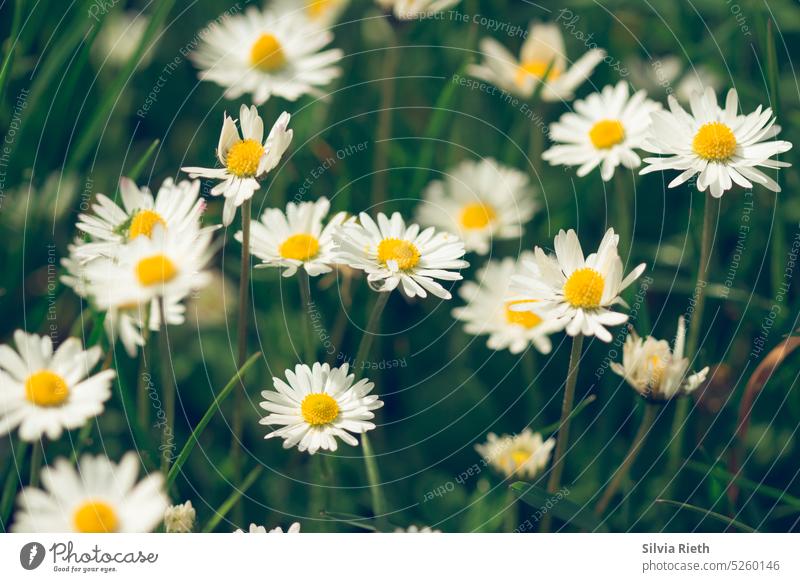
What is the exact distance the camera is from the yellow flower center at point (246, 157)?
2.39 feet

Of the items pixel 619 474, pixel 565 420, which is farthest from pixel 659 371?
pixel 619 474

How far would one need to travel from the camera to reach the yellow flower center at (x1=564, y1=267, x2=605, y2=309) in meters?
0.71

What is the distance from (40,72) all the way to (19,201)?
18 centimetres

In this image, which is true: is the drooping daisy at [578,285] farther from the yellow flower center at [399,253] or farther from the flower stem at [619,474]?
the flower stem at [619,474]

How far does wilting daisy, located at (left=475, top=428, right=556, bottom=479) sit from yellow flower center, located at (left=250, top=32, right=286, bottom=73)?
1.74ft

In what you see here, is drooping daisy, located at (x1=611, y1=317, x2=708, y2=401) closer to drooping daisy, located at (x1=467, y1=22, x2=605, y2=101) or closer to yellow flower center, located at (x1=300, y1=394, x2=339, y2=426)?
yellow flower center, located at (x1=300, y1=394, x2=339, y2=426)

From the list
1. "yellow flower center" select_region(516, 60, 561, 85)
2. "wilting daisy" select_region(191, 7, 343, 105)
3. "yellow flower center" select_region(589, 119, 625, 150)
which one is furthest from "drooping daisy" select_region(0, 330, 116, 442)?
"yellow flower center" select_region(516, 60, 561, 85)

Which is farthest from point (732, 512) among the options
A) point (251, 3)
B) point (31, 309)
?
point (251, 3)


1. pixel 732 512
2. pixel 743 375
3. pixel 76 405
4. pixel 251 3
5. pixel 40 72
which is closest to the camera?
pixel 76 405

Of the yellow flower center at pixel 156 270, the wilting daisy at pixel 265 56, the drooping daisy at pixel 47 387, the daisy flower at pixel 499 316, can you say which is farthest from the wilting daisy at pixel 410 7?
the drooping daisy at pixel 47 387

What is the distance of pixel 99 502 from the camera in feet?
2.44

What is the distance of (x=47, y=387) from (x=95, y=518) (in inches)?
5.1
